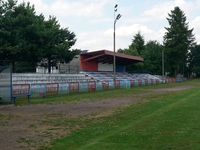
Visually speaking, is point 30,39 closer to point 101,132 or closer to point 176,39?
point 101,132

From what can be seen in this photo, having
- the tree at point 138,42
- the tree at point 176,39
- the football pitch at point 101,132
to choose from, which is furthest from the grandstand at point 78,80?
the tree at point 138,42

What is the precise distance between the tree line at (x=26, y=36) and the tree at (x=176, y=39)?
212ft

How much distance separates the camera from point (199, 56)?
495 ft

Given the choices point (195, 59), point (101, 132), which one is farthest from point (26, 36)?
point (195, 59)

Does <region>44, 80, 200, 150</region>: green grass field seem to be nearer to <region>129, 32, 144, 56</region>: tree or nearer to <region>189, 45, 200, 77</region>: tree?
<region>129, 32, 144, 56</region>: tree

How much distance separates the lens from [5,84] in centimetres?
3366

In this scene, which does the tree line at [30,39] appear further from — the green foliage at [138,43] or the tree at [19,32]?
the green foliage at [138,43]

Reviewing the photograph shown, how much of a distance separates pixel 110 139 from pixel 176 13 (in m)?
119

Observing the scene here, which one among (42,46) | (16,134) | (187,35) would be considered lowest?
(16,134)

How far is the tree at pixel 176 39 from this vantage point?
128000mm

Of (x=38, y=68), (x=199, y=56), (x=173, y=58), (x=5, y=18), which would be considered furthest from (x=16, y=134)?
(x=199, y=56)

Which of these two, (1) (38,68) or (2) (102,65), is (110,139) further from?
(2) (102,65)

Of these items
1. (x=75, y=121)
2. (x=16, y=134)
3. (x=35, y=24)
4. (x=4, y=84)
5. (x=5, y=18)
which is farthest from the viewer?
(x=35, y=24)

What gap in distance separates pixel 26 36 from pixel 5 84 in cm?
2300
